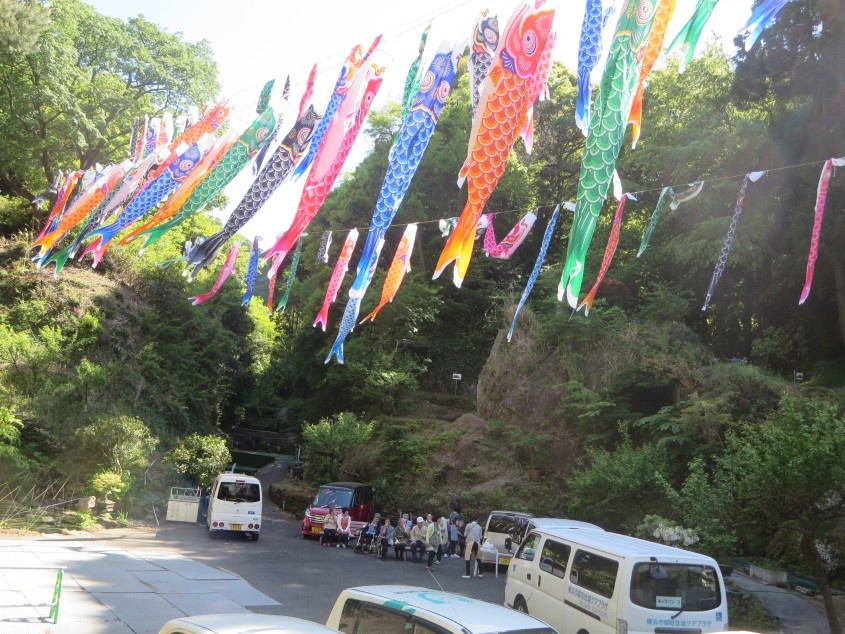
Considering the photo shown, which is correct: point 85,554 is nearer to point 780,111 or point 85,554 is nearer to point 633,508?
point 633,508

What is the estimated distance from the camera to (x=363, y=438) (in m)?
26.9

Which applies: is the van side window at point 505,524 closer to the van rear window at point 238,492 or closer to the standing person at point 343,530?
the standing person at point 343,530

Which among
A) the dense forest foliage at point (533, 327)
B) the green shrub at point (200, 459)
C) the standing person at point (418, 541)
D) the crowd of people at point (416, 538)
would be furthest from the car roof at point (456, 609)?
the green shrub at point (200, 459)

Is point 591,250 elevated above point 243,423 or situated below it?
above

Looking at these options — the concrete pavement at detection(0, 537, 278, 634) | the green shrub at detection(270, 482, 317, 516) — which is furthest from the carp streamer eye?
the green shrub at detection(270, 482, 317, 516)

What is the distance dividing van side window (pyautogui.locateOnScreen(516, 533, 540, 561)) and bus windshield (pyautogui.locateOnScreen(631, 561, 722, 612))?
7.49 feet

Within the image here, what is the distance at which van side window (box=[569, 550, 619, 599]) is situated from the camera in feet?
26.5

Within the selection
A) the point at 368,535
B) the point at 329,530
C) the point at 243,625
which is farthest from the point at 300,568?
the point at 243,625

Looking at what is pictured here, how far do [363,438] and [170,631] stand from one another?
73.2 ft

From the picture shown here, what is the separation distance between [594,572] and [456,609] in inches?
147

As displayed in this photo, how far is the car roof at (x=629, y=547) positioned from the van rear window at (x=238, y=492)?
11.6 meters

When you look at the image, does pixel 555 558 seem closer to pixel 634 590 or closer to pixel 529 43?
pixel 634 590

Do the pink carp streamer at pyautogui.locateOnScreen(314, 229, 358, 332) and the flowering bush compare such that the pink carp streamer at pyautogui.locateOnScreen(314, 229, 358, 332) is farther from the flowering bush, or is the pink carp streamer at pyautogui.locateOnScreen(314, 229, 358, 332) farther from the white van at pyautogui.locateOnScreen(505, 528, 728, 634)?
the flowering bush

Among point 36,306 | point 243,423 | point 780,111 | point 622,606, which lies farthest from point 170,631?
point 243,423
